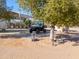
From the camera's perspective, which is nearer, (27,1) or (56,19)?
(56,19)

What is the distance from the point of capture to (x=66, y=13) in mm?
21953

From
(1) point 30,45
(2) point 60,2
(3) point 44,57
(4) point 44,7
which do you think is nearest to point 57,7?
(2) point 60,2

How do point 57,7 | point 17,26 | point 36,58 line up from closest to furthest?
point 36,58, point 57,7, point 17,26

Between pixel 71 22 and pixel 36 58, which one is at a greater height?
pixel 71 22

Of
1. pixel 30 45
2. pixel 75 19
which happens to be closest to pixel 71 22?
pixel 75 19

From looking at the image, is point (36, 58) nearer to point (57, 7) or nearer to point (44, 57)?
point (44, 57)

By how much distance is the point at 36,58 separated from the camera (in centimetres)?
1491

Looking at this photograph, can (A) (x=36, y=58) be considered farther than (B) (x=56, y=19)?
No

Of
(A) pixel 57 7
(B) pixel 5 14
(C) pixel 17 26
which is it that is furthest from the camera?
(C) pixel 17 26

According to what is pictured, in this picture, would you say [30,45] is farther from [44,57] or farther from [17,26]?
[17,26]

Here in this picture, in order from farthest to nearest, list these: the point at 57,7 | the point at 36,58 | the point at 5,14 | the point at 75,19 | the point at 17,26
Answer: the point at 17,26 < the point at 5,14 < the point at 75,19 < the point at 57,7 < the point at 36,58

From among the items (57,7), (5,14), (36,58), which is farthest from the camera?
(5,14)

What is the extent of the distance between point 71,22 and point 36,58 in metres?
8.60

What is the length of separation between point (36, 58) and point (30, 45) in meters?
7.37
